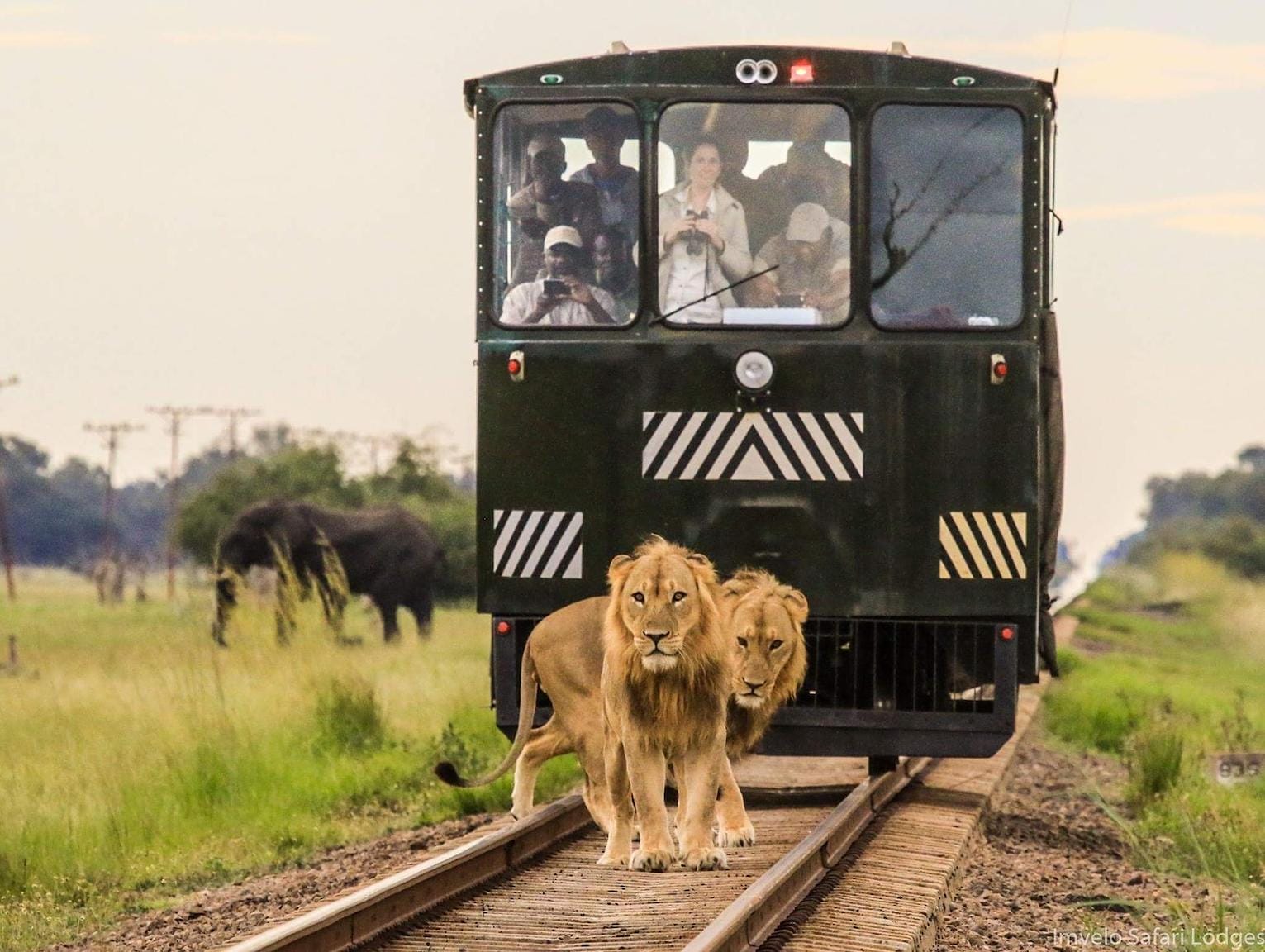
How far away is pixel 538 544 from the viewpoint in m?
10.8

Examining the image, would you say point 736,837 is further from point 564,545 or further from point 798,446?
point 798,446

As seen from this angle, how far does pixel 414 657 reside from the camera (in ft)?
79.2

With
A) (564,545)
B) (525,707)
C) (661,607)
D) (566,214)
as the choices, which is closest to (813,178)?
(566,214)

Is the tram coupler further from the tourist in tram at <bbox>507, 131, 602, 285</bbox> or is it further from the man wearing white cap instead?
the tourist in tram at <bbox>507, 131, 602, 285</bbox>

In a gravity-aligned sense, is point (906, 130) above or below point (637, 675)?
above

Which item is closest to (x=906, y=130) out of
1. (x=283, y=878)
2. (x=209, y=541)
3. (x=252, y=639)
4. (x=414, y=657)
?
(x=283, y=878)

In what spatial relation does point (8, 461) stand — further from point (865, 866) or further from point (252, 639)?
point (865, 866)

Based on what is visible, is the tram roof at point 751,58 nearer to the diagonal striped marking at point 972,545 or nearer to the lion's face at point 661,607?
the diagonal striped marking at point 972,545

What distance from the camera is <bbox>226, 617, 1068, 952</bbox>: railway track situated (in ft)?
25.1

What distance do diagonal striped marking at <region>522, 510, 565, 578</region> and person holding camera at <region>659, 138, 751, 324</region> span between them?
1.03 metres

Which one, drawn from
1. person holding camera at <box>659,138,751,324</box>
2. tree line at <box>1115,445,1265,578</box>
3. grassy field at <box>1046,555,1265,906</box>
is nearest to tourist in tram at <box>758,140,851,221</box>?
person holding camera at <box>659,138,751,324</box>

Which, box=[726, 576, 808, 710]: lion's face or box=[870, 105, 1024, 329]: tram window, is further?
box=[870, 105, 1024, 329]: tram window

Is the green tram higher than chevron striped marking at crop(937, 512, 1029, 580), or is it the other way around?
the green tram

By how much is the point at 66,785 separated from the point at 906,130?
5.43 metres
